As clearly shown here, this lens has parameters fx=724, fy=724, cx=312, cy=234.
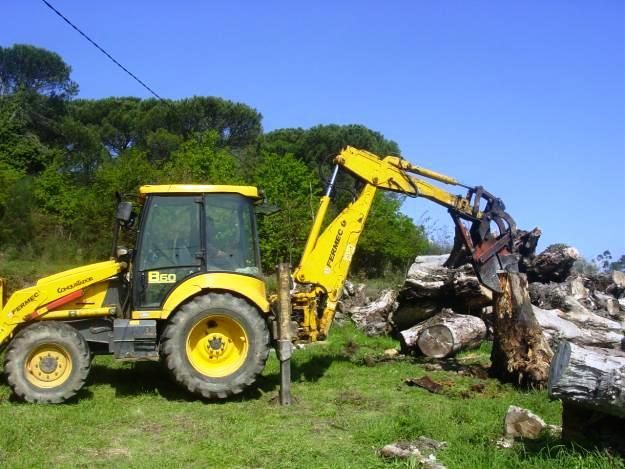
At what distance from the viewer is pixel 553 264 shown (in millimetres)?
14367

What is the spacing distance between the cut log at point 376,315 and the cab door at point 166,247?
600 cm

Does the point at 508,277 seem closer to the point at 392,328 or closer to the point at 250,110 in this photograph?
the point at 392,328

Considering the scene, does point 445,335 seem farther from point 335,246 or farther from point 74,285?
point 74,285

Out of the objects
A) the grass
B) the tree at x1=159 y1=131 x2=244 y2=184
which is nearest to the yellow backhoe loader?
the grass

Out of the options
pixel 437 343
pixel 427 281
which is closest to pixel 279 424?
pixel 437 343

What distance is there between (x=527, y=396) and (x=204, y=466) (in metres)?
4.18

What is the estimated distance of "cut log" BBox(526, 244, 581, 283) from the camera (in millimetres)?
14281

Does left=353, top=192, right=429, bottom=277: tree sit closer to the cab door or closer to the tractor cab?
the tractor cab

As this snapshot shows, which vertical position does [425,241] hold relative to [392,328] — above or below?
above

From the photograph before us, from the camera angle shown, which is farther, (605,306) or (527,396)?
(605,306)

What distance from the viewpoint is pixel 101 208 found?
25375 millimetres

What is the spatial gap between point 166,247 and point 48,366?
6.29 feet

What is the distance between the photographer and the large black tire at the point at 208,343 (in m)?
8.41

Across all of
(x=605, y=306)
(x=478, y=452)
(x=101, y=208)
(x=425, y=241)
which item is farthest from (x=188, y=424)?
(x=425, y=241)
